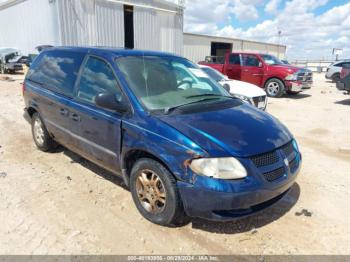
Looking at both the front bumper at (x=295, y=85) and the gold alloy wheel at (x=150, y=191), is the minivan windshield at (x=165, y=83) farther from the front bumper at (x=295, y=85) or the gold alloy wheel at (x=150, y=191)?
the front bumper at (x=295, y=85)

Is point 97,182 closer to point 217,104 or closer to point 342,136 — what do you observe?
point 217,104

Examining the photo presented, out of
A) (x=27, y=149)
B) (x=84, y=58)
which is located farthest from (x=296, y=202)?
(x=27, y=149)

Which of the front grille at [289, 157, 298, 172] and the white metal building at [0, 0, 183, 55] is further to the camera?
the white metal building at [0, 0, 183, 55]

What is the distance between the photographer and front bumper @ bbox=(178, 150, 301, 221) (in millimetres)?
2568

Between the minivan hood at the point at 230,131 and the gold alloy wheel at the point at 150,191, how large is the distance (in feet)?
1.91

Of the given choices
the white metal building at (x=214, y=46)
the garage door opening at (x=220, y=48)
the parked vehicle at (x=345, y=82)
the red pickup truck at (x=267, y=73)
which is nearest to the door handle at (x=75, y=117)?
the red pickup truck at (x=267, y=73)

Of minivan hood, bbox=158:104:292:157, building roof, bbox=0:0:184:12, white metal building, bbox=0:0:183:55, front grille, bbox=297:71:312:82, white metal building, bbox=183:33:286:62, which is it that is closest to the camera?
minivan hood, bbox=158:104:292:157

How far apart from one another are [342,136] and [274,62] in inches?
274

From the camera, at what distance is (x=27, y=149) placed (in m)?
5.34

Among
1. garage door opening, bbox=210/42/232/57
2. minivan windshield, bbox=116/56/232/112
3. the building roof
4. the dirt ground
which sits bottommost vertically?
the dirt ground

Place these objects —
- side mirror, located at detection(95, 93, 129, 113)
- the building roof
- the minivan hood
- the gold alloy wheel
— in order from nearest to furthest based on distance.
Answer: the minivan hood < the gold alloy wheel < side mirror, located at detection(95, 93, 129, 113) < the building roof

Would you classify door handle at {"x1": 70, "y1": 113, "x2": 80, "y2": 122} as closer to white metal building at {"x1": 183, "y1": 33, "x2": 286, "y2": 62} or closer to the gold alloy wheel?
the gold alloy wheel

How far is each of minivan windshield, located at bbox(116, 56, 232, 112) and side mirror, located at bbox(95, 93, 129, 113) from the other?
0.20m

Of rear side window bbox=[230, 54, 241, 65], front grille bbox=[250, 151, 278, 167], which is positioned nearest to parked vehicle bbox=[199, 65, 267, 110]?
rear side window bbox=[230, 54, 241, 65]
